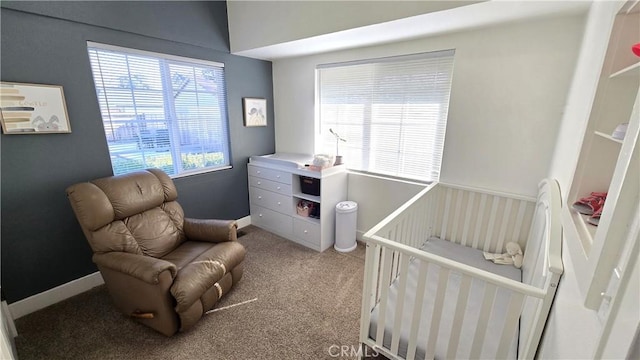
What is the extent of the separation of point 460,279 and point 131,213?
97.2 inches

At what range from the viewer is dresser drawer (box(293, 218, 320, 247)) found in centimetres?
292

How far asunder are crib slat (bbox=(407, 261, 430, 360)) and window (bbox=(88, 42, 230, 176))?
265 centimetres

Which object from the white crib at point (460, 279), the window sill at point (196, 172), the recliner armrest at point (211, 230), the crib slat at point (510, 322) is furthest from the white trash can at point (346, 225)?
the crib slat at point (510, 322)

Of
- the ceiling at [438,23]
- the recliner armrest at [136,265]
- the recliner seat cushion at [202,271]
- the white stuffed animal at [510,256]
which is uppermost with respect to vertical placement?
the ceiling at [438,23]

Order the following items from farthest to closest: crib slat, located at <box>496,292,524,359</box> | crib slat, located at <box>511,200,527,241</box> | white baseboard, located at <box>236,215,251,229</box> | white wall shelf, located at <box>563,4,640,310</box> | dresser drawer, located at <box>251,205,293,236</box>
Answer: white baseboard, located at <box>236,215,251,229</box>, dresser drawer, located at <box>251,205,293,236</box>, crib slat, located at <box>511,200,527,241</box>, crib slat, located at <box>496,292,524,359</box>, white wall shelf, located at <box>563,4,640,310</box>

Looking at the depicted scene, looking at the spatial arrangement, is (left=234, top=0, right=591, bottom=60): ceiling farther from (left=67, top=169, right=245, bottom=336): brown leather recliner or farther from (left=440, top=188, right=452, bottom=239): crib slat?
(left=67, top=169, right=245, bottom=336): brown leather recliner

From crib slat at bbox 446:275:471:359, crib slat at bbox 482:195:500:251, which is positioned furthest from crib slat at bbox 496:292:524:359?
crib slat at bbox 482:195:500:251

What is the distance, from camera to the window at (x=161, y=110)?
2266 mm

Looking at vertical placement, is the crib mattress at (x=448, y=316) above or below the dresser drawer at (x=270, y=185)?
below

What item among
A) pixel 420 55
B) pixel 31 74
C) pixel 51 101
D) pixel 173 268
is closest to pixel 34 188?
pixel 51 101

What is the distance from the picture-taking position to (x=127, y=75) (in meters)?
2.33

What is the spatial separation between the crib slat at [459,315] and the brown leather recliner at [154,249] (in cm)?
156

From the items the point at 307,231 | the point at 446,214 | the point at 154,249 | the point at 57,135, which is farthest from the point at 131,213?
the point at 446,214

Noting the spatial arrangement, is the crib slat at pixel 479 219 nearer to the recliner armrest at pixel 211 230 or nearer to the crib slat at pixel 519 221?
the crib slat at pixel 519 221
